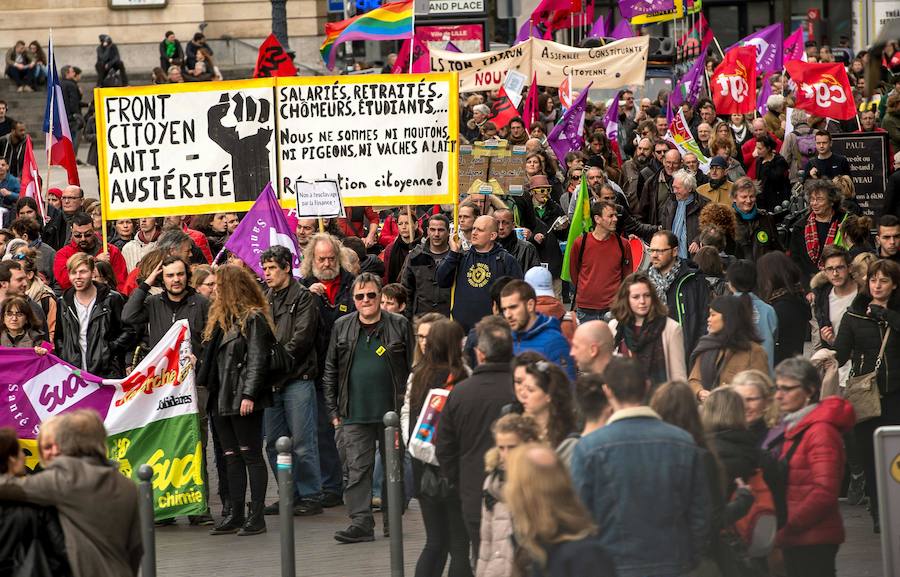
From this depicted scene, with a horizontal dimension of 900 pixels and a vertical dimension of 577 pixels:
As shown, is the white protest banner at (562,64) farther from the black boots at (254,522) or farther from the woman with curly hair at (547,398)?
the woman with curly hair at (547,398)

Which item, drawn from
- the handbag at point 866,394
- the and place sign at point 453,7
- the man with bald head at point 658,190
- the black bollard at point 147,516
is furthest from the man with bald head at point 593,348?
the and place sign at point 453,7

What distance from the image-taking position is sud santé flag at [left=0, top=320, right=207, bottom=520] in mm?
10109

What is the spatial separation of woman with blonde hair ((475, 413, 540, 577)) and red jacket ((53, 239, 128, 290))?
23.1 ft

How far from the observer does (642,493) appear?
6.12 metres

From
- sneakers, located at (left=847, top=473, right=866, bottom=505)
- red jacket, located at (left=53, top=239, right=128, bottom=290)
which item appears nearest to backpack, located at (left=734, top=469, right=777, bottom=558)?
sneakers, located at (left=847, top=473, right=866, bottom=505)

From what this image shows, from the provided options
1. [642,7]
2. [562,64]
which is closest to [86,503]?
[562,64]

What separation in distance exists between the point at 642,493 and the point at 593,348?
63.9 inches

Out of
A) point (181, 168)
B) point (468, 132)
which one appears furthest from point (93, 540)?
point (468, 132)

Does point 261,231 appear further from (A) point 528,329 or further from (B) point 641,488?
(B) point 641,488

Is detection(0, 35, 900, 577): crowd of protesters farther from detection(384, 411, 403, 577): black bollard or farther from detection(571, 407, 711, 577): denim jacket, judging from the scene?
detection(384, 411, 403, 577): black bollard

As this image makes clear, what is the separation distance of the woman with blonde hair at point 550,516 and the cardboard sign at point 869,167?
1141 cm

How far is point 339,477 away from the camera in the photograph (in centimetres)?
1095

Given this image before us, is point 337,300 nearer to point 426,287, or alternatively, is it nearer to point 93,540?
point 426,287

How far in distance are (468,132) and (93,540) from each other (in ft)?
54.7
